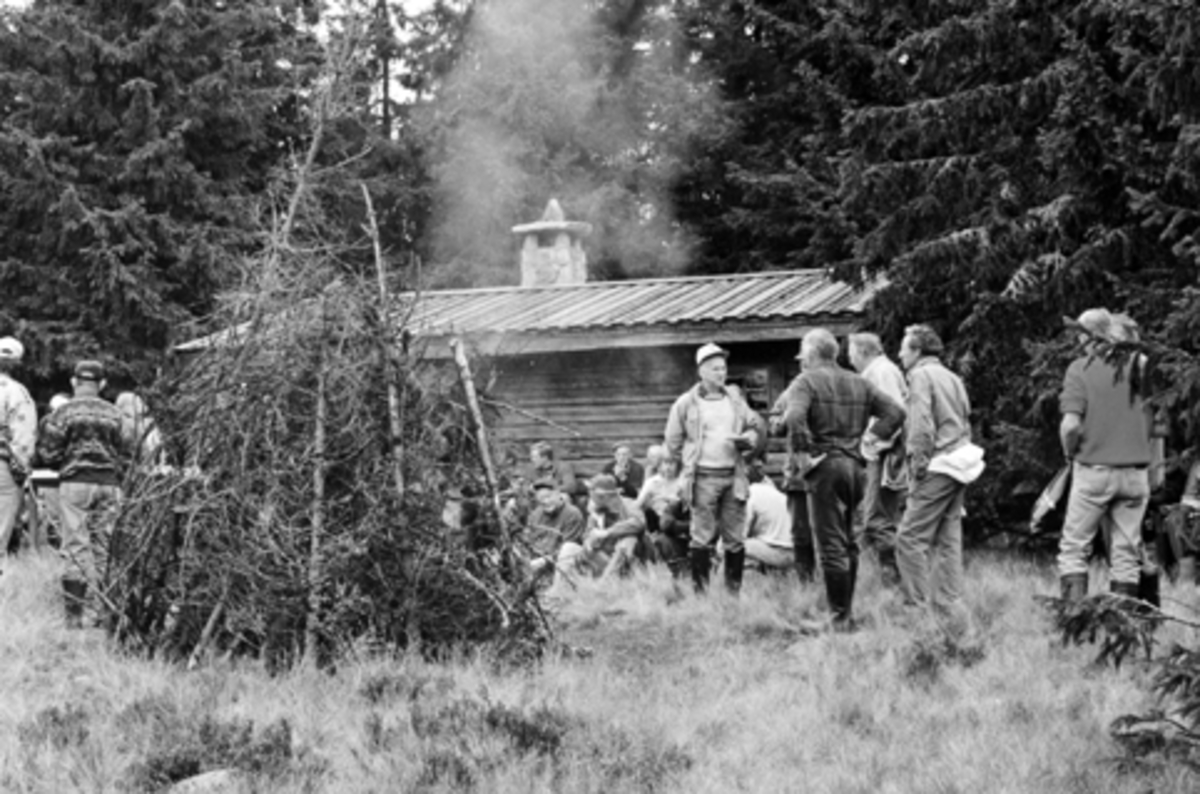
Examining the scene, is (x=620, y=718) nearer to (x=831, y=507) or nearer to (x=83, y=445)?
(x=831, y=507)

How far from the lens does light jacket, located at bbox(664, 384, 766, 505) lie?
11.4m

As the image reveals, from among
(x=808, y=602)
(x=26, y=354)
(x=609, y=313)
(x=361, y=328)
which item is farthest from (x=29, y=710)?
(x=26, y=354)

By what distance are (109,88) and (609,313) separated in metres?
13.0

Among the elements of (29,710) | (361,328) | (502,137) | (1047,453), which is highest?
(502,137)

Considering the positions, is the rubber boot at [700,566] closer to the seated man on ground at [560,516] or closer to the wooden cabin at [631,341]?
the seated man on ground at [560,516]

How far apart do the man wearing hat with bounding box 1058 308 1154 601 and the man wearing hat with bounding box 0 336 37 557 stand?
23.8ft

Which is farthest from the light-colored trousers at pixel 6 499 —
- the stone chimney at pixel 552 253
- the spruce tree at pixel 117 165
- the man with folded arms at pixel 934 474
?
the spruce tree at pixel 117 165

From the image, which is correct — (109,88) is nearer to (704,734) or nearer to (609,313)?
(609,313)

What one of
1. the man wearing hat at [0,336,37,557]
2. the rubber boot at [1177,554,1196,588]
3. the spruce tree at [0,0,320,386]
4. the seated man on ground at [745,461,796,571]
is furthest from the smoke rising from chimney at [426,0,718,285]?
the rubber boot at [1177,554,1196,588]

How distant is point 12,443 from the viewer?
40.2 feet

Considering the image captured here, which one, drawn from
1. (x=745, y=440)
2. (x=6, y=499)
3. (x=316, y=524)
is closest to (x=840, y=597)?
(x=745, y=440)

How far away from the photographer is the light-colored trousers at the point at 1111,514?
9.06 metres

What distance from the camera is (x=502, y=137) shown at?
101 feet

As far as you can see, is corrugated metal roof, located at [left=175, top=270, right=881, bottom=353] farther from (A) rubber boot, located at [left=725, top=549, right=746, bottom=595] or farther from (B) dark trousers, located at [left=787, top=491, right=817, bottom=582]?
(A) rubber boot, located at [left=725, top=549, right=746, bottom=595]
